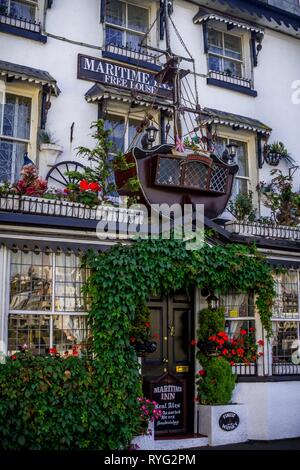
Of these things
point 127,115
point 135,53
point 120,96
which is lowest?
point 127,115

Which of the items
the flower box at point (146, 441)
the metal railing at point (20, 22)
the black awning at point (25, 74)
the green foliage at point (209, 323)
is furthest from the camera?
the metal railing at point (20, 22)

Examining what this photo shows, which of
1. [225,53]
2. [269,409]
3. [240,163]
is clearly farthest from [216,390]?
[225,53]

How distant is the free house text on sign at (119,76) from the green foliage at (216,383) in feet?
18.8

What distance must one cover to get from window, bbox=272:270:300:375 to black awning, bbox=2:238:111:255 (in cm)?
414

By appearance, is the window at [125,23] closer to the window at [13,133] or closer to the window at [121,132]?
the window at [121,132]

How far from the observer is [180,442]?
9773 millimetres

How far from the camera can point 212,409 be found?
10.1 m

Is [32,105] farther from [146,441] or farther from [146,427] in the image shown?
[146,441]

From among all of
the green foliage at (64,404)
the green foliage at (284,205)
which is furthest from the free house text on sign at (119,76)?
the green foliage at (64,404)

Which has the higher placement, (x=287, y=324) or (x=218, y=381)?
(x=287, y=324)

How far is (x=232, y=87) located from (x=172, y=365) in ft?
22.2

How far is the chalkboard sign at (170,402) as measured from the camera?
10.2m

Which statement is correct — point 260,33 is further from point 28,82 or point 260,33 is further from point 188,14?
point 28,82

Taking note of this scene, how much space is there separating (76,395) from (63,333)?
1.09 metres
